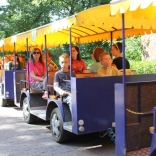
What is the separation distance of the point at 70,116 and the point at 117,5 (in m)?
2.64

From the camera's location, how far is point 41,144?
578 cm

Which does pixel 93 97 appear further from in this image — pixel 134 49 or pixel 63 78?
pixel 134 49

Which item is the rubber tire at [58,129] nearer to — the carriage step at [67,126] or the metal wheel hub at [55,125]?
the metal wheel hub at [55,125]

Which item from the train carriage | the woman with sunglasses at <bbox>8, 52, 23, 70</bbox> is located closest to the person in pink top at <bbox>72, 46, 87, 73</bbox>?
the train carriage

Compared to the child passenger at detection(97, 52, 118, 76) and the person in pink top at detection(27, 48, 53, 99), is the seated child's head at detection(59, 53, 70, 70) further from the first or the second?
the person in pink top at detection(27, 48, 53, 99)

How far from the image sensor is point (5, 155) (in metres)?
5.20

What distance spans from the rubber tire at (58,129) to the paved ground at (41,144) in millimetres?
111

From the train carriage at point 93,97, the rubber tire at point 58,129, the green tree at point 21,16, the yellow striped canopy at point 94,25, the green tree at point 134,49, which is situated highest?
the green tree at point 21,16

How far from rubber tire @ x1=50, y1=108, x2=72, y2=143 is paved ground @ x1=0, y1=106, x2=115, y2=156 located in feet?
0.36

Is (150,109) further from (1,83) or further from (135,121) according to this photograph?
(1,83)

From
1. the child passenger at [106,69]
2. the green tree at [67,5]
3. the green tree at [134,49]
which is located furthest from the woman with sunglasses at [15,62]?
the green tree at [67,5]

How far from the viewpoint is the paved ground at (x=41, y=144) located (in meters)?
5.26

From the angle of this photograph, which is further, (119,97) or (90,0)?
(90,0)

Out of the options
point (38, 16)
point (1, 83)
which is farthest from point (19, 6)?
point (1, 83)
